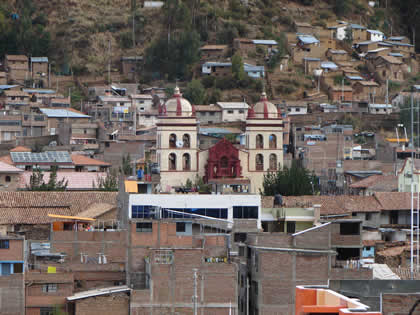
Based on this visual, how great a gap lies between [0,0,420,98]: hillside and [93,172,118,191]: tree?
37496mm

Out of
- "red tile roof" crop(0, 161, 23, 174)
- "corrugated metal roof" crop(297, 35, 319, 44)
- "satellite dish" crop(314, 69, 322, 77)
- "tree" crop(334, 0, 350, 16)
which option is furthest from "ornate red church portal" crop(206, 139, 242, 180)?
"tree" crop(334, 0, 350, 16)

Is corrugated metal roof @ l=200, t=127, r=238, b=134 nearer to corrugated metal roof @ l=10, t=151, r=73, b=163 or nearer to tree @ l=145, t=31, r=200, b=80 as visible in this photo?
corrugated metal roof @ l=10, t=151, r=73, b=163

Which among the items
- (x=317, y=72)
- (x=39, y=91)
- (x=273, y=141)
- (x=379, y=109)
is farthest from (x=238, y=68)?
(x=273, y=141)

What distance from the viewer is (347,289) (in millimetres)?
33312

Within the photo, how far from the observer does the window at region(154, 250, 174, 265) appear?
36406 mm

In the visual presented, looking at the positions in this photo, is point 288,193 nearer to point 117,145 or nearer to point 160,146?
point 160,146

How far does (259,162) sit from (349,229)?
110 feet

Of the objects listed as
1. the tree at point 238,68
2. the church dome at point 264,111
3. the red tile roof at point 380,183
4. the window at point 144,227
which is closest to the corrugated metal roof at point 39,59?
the tree at point 238,68

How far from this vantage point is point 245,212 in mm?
44656

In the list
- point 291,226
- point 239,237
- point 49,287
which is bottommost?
point 49,287

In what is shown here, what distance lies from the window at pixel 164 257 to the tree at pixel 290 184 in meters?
27.9

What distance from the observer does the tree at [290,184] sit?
6469cm

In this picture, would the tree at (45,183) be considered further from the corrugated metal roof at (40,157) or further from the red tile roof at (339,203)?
the red tile roof at (339,203)

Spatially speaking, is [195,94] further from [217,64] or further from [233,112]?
[217,64]
